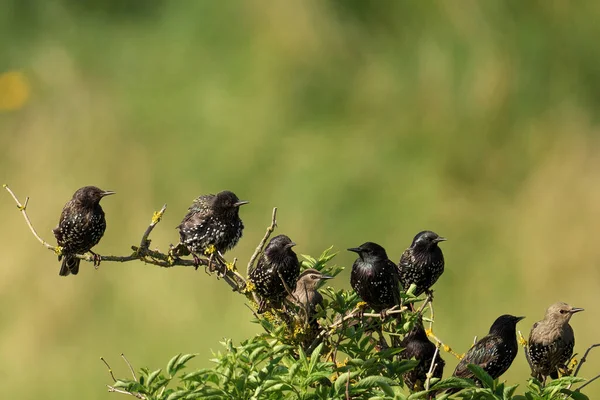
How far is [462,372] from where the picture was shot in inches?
187

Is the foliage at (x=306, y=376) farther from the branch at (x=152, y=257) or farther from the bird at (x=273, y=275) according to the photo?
the branch at (x=152, y=257)

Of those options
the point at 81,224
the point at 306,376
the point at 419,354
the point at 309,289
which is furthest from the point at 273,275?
the point at 81,224

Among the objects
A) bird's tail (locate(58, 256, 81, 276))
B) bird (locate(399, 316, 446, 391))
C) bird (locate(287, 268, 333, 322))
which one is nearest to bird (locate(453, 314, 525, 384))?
bird (locate(399, 316, 446, 391))

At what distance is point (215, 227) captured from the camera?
534cm

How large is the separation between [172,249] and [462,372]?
1502 mm

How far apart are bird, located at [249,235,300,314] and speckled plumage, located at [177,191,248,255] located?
0.93 m

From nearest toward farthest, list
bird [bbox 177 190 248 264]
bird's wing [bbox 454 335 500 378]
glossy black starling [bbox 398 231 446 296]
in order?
bird's wing [bbox 454 335 500 378], glossy black starling [bbox 398 231 446 296], bird [bbox 177 190 248 264]

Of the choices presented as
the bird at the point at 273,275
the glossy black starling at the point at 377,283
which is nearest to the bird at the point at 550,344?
the glossy black starling at the point at 377,283

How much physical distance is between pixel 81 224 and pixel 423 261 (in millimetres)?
1850

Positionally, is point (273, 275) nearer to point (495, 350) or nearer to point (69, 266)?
point (495, 350)

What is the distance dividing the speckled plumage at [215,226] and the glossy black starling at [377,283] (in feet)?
3.37

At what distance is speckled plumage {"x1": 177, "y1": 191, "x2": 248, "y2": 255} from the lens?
5.34 meters

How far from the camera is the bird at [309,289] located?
4.12 metres

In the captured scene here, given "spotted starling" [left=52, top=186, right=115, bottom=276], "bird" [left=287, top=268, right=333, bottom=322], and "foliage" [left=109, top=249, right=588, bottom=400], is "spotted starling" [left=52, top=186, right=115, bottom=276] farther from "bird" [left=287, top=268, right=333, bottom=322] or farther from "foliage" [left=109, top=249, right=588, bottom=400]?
"foliage" [left=109, top=249, right=588, bottom=400]
